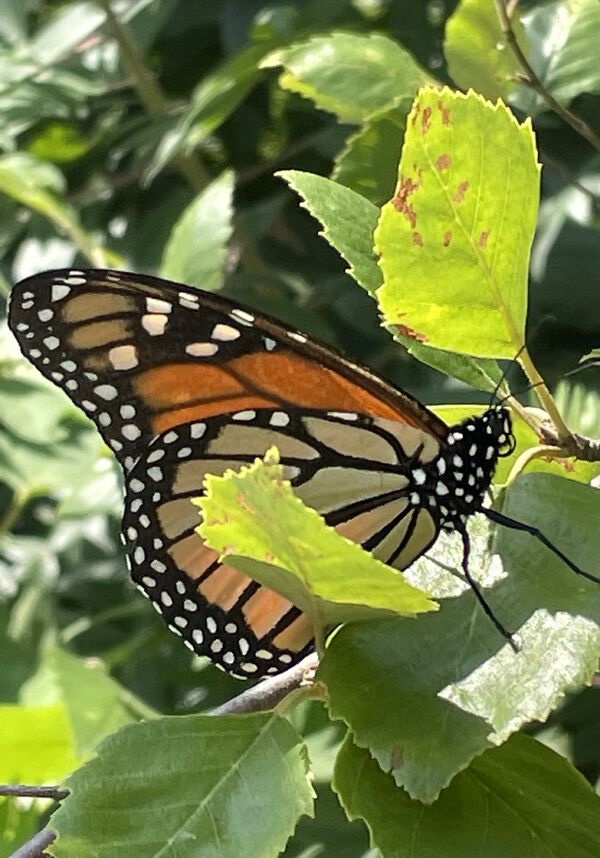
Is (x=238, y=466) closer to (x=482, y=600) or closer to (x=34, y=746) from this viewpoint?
(x=482, y=600)

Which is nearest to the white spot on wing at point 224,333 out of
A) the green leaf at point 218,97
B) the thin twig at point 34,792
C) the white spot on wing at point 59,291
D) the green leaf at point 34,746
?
the white spot on wing at point 59,291

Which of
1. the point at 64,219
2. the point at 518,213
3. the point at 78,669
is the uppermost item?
the point at 518,213

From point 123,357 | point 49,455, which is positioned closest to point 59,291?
point 123,357

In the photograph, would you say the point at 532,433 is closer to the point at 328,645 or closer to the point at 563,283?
the point at 328,645

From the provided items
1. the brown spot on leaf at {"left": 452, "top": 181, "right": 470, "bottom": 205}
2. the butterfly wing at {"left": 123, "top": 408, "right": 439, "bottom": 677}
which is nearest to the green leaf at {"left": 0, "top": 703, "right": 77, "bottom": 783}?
the butterfly wing at {"left": 123, "top": 408, "right": 439, "bottom": 677}

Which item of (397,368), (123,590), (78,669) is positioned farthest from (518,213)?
(123,590)

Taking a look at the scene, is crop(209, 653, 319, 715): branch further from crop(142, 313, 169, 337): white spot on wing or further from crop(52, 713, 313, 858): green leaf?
crop(142, 313, 169, 337): white spot on wing
